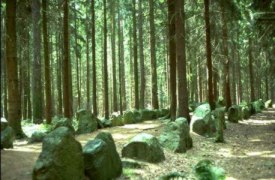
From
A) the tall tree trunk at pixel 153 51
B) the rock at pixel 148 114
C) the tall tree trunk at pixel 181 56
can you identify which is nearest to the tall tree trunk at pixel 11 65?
the tall tree trunk at pixel 181 56

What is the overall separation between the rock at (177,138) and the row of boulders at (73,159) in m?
3.53

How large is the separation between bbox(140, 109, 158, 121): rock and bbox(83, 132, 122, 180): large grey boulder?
46.6 ft

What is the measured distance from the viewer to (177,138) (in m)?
12.4

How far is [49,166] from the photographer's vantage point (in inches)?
279

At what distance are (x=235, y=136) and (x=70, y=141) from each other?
974cm

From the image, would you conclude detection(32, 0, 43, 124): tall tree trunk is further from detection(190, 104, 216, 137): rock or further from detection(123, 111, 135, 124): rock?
detection(190, 104, 216, 137): rock

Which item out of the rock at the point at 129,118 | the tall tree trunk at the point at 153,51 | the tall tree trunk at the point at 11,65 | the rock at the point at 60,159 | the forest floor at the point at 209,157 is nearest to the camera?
the rock at the point at 60,159

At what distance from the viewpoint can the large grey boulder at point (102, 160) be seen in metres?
8.23

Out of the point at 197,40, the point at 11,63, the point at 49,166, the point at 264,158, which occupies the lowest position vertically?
the point at 264,158

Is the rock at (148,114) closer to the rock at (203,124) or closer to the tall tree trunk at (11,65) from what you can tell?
the rock at (203,124)

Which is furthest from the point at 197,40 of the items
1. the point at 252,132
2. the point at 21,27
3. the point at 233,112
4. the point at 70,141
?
the point at 70,141

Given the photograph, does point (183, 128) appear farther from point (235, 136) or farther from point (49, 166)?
point (49, 166)

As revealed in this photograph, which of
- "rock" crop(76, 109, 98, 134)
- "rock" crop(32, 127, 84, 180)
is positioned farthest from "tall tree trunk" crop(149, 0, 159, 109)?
"rock" crop(32, 127, 84, 180)

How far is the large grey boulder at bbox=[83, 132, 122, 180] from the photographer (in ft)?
27.0
